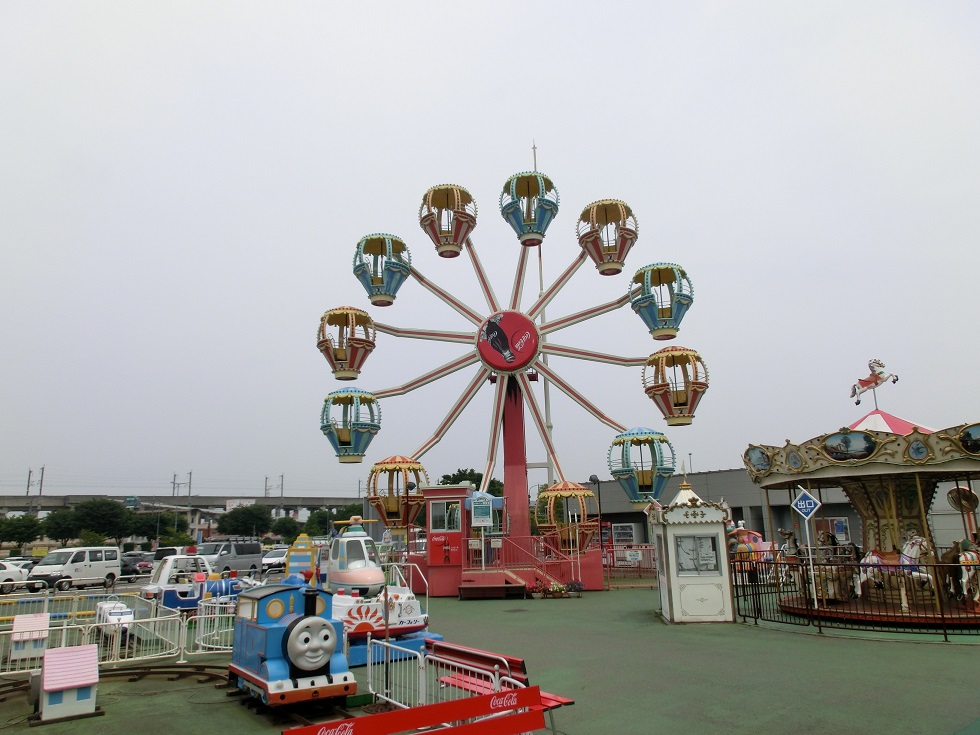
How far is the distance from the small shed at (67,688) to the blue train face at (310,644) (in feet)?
8.32

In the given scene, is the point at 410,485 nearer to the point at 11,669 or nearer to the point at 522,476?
the point at 522,476

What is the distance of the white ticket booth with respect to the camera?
13953mm

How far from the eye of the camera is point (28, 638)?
9.92 m

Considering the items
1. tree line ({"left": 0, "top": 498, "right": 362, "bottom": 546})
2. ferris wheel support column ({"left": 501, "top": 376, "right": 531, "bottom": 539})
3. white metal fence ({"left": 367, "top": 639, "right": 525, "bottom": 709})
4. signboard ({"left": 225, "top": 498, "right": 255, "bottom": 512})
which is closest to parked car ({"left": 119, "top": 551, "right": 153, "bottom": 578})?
tree line ({"left": 0, "top": 498, "right": 362, "bottom": 546})

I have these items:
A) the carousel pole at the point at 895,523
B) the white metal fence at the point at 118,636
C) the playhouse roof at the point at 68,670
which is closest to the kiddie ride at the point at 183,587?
the white metal fence at the point at 118,636

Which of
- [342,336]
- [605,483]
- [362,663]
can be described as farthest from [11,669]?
[605,483]

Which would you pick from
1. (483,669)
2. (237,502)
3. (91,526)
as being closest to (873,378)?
(483,669)

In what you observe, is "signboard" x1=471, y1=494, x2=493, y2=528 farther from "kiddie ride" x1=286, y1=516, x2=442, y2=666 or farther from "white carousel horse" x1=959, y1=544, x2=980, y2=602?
"white carousel horse" x1=959, y1=544, x2=980, y2=602

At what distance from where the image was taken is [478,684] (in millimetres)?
6801

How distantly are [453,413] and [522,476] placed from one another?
338cm

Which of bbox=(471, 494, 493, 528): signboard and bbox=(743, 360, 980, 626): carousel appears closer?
bbox=(743, 360, 980, 626): carousel

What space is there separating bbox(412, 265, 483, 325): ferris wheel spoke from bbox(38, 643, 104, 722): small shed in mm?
18115

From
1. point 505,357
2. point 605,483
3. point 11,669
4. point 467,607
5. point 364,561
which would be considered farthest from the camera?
point 605,483

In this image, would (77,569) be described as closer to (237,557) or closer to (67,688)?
(237,557)
